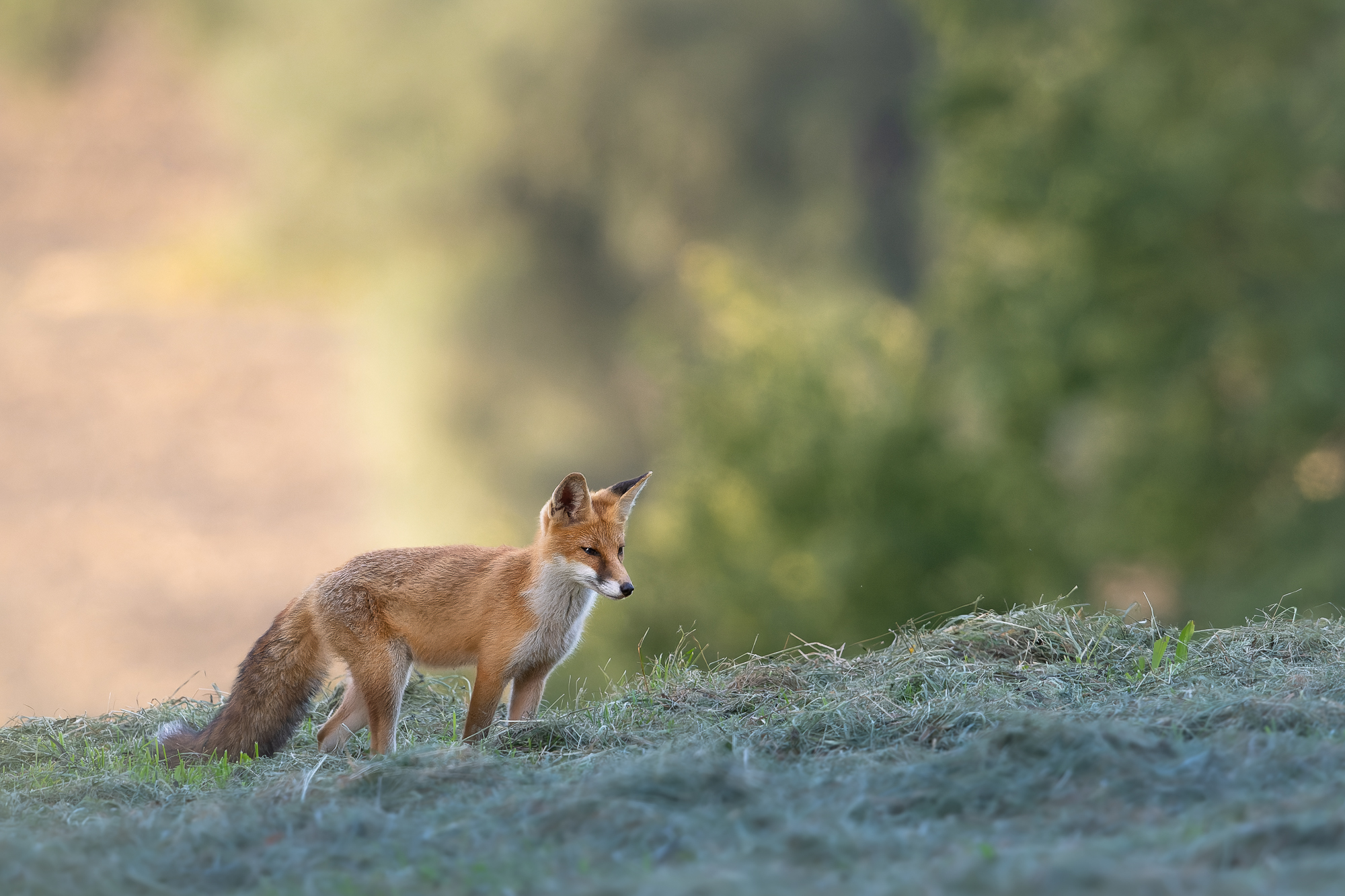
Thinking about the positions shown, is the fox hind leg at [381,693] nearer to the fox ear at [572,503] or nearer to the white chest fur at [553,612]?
the white chest fur at [553,612]

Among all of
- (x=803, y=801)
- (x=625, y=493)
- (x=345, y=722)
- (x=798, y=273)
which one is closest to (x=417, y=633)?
(x=345, y=722)

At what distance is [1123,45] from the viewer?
16.8 metres

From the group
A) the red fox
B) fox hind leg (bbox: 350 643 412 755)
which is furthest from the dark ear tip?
fox hind leg (bbox: 350 643 412 755)

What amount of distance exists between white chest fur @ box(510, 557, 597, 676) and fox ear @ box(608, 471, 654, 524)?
46 centimetres

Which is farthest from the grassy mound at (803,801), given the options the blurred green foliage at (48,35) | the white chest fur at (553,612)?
the blurred green foliage at (48,35)

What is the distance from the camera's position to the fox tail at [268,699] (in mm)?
5730

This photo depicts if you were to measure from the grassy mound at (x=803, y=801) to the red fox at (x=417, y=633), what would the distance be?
29 centimetres

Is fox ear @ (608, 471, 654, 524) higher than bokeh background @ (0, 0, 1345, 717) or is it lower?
lower

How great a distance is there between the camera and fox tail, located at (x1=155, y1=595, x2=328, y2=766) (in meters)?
5.73

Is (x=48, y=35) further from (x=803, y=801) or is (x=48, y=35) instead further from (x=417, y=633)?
(x=803, y=801)

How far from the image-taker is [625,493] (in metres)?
6.37

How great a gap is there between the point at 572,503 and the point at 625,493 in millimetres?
399

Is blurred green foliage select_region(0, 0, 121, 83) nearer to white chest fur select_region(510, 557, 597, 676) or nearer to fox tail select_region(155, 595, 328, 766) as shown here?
fox tail select_region(155, 595, 328, 766)

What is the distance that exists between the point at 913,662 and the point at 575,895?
3273 mm
